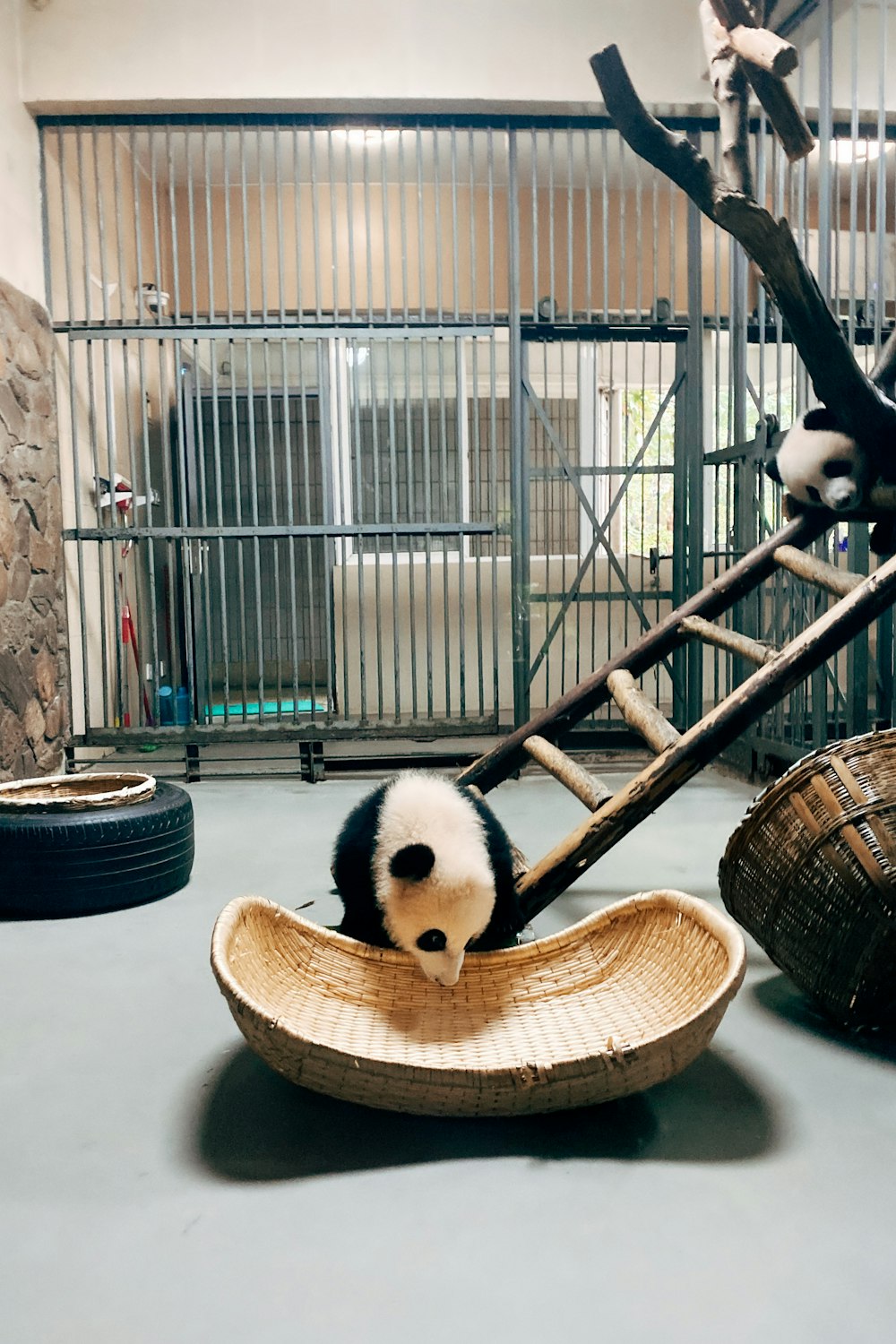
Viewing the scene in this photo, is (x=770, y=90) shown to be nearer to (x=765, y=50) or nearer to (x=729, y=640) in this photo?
(x=765, y=50)

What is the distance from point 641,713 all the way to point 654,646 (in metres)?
0.50

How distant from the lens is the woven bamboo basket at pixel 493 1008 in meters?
1.55

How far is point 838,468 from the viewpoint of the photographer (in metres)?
2.57

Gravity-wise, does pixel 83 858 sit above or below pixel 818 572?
below

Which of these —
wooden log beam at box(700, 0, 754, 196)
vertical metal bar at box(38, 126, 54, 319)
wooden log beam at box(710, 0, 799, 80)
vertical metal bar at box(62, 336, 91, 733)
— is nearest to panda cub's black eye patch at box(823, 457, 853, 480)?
wooden log beam at box(700, 0, 754, 196)

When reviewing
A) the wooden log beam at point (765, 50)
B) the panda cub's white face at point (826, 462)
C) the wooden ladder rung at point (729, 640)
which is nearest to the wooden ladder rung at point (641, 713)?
the wooden ladder rung at point (729, 640)

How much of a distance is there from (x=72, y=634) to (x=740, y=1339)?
5142 millimetres

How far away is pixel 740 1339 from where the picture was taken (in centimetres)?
118

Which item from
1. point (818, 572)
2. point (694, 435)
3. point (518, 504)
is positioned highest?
point (694, 435)

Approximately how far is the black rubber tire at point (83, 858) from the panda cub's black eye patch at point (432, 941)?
4.75ft

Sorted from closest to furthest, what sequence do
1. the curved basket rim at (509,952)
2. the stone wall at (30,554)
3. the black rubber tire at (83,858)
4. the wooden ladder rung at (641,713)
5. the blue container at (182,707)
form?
the curved basket rim at (509,952) → the wooden ladder rung at (641,713) → the black rubber tire at (83,858) → the stone wall at (30,554) → the blue container at (182,707)

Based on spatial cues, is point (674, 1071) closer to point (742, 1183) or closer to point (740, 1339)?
point (742, 1183)

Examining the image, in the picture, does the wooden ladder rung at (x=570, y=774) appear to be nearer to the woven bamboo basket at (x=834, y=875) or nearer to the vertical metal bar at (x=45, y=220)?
the woven bamboo basket at (x=834, y=875)

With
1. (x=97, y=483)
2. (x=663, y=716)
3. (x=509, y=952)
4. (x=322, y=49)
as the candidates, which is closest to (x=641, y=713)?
(x=663, y=716)
